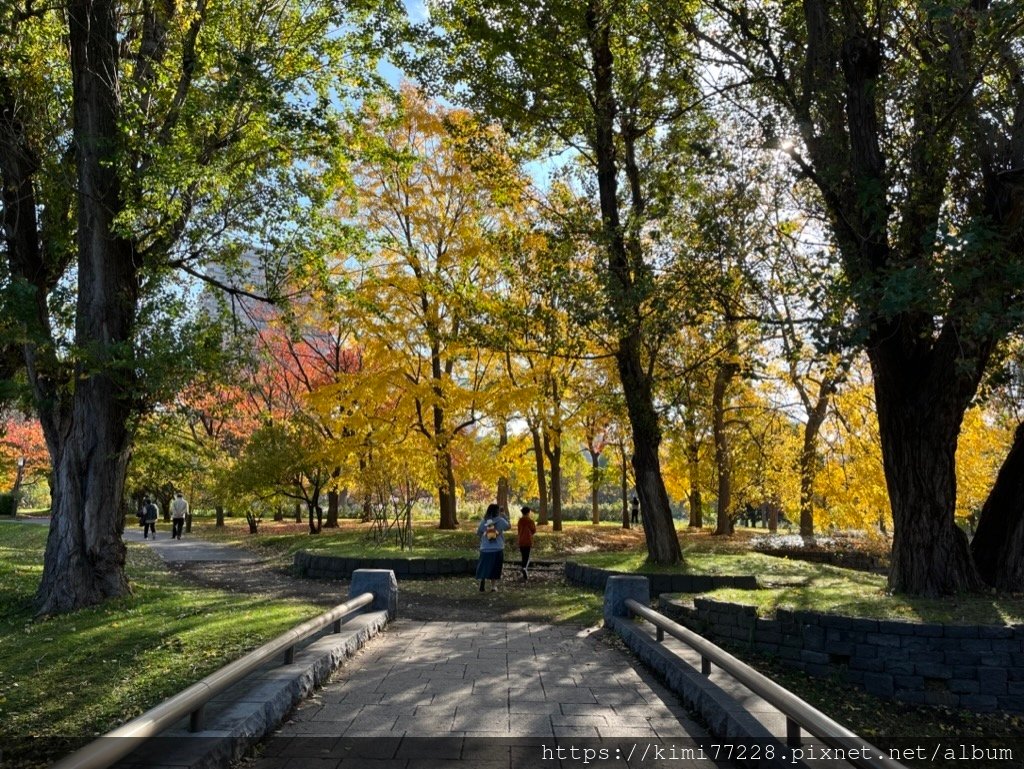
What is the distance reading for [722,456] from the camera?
24.6 metres

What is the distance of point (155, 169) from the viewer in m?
9.86

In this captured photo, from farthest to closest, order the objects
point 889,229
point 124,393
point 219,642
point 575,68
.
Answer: point 575,68
point 124,393
point 889,229
point 219,642

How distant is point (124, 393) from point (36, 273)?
9.97 ft

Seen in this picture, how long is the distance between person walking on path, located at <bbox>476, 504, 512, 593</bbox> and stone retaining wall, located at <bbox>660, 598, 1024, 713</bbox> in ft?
19.8

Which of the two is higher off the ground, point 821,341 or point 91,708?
point 821,341

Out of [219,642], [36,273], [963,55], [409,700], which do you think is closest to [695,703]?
[409,700]

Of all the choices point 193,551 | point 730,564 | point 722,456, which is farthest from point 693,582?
point 193,551

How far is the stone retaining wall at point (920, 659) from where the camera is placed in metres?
8.00

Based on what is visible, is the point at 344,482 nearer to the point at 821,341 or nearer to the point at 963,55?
the point at 821,341

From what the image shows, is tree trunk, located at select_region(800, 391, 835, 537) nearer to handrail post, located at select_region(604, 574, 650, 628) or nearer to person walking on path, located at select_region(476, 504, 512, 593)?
person walking on path, located at select_region(476, 504, 512, 593)

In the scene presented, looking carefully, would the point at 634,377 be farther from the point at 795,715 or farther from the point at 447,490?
the point at 795,715

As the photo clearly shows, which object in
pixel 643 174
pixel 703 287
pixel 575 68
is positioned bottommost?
pixel 703 287

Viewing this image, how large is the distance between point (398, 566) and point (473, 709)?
35.2ft

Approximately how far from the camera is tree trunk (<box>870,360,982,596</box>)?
34.0ft
